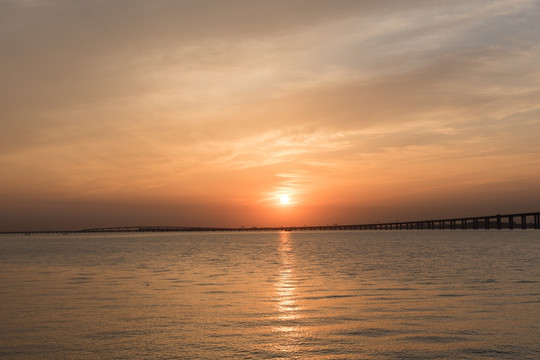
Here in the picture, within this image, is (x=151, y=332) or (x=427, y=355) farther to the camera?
(x=151, y=332)

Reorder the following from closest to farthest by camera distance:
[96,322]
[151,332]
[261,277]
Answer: [151,332]
[96,322]
[261,277]

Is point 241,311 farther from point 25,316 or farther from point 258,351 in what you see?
point 25,316

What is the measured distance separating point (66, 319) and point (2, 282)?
2298 centimetres

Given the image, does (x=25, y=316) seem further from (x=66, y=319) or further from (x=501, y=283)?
(x=501, y=283)

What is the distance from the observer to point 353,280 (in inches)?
1773

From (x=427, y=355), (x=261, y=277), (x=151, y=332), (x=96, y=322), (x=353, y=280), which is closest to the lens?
(x=427, y=355)

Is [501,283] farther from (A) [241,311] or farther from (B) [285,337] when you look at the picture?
(B) [285,337]

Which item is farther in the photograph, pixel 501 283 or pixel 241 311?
pixel 501 283

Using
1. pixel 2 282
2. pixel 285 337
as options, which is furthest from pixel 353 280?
pixel 2 282

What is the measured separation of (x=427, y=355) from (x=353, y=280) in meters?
26.1

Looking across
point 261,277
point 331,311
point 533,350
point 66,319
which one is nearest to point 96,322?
point 66,319

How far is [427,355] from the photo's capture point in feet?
62.5

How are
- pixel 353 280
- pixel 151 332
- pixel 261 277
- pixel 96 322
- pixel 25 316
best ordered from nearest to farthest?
pixel 151 332, pixel 96 322, pixel 25 316, pixel 353 280, pixel 261 277

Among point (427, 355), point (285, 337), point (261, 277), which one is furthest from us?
point (261, 277)
